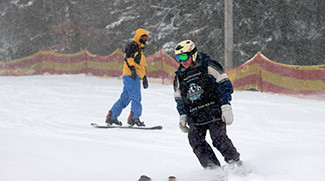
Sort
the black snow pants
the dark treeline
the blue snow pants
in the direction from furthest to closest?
the dark treeline < the blue snow pants < the black snow pants

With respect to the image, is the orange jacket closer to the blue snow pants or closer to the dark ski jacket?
the blue snow pants

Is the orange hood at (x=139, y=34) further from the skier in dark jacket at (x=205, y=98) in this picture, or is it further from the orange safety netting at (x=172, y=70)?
the orange safety netting at (x=172, y=70)

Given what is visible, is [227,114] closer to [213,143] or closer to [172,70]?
[213,143]

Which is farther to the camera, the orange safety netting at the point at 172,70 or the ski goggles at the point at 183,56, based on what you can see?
the orange safety netting at the point at 172,70

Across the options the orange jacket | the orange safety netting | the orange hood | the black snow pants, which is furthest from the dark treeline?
the black snow pants

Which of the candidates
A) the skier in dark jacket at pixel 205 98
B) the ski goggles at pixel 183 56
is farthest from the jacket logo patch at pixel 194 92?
the ski goggles at pixel 183 56

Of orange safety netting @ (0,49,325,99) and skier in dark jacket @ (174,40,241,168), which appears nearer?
skier in dark jacket @ (174,40,241,168)

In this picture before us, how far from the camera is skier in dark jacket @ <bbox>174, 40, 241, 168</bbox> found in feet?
A: 14.7

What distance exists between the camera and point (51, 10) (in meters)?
36.3

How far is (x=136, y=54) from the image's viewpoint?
8.13 metres

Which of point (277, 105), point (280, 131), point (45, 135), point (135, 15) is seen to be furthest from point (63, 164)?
point (135, 15)

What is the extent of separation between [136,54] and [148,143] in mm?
1956

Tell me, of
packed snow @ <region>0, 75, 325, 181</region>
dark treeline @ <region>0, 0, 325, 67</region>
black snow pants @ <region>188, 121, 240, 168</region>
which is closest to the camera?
black snow pants @ <region>188, 121, 240, 168</region>

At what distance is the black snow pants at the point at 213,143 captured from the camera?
14.8ft
